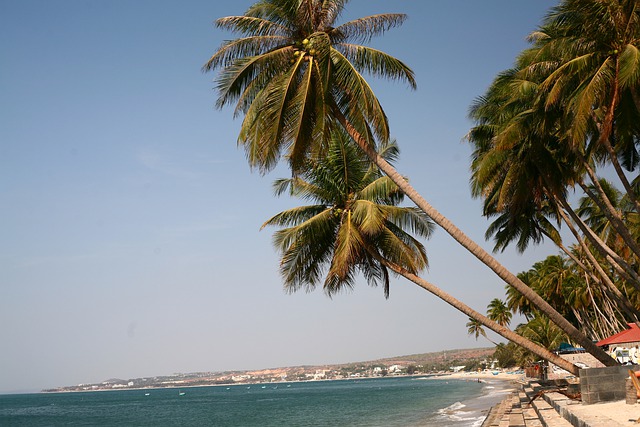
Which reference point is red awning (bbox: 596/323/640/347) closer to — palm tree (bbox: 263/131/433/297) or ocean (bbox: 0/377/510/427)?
ocean (bbox: 0/377/510/427)

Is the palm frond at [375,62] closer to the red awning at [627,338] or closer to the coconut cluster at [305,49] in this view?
the coconut cluster at [305,49]

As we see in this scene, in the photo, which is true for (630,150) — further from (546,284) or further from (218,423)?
(218,423)

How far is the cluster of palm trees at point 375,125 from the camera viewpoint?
1303cm

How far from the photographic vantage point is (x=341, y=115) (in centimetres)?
1375

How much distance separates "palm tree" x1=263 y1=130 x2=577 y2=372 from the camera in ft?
53.8

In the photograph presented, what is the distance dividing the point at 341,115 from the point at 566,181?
9.99m

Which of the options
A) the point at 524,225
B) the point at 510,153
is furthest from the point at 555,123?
the point at 524,225

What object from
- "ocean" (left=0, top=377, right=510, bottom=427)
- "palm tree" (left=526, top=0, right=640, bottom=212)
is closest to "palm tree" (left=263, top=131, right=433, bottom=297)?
"palm tree" (left=526, top=0, right=640, bottom=212)

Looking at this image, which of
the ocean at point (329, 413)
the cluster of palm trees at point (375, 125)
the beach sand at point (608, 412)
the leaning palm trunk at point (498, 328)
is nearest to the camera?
the beach sand at point (608, 412)

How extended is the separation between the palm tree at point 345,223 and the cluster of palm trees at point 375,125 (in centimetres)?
4

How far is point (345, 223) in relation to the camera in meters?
16.4

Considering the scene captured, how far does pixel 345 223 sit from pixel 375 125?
3850mm

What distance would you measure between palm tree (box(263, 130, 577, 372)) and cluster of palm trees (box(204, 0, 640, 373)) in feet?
0.13

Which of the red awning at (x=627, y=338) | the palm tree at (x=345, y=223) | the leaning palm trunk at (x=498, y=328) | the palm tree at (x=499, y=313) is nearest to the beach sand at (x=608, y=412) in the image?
the leaning palm trunk at (x=498, y=328)
